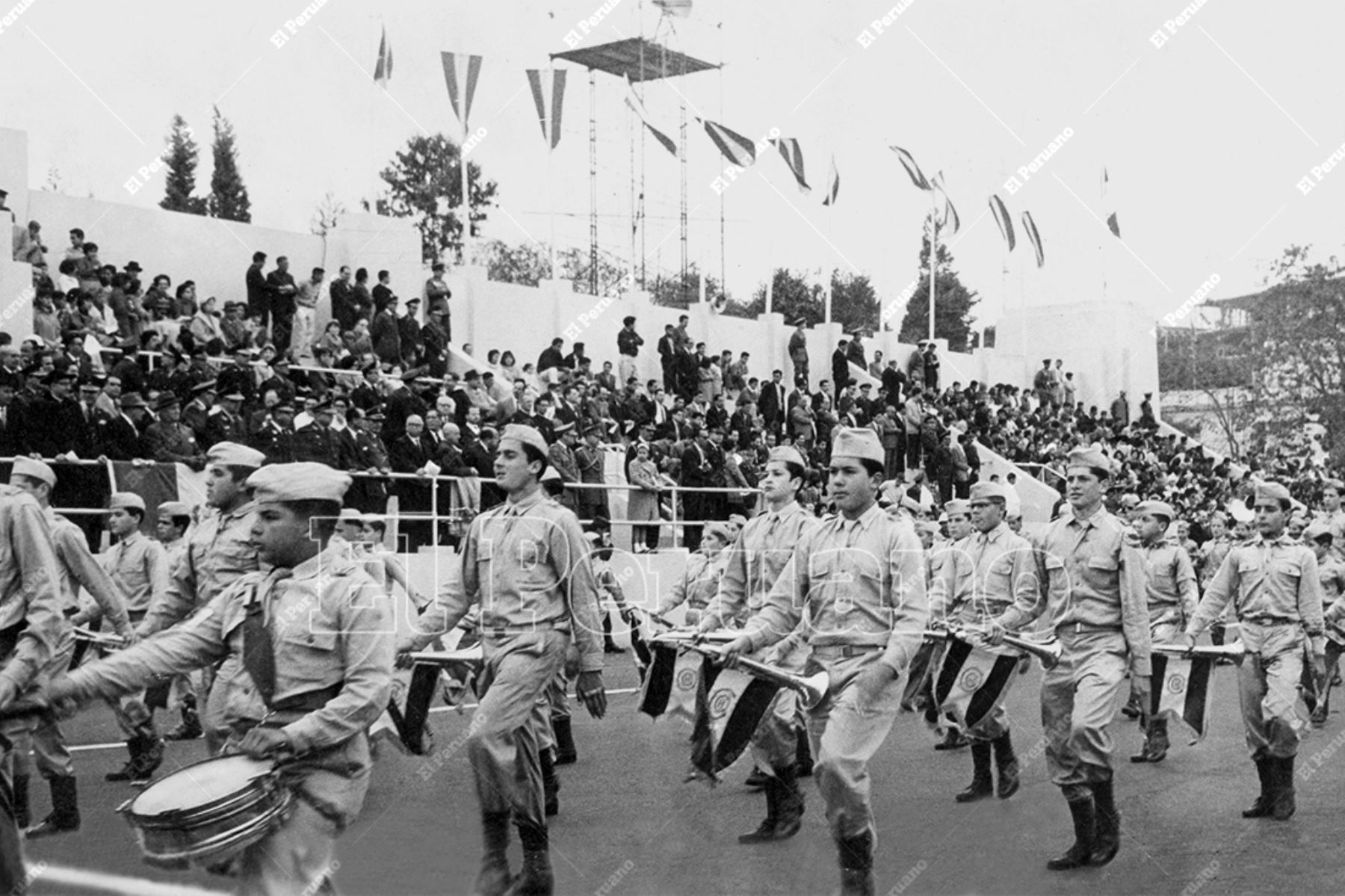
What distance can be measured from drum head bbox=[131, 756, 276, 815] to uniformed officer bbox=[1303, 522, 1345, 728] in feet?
28.0

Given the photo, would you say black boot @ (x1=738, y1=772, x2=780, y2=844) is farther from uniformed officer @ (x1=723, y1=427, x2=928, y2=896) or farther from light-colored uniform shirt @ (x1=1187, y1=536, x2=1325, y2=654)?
light-colored uniform shirt @ (x1=1187, y1=536, x2=1325, y2=654)

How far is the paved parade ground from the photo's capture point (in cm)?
805

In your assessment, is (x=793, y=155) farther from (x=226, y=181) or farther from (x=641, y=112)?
(x=226, y=181)

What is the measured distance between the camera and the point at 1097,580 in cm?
924

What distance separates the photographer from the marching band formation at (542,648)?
16.9ft

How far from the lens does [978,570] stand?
11.9 meters

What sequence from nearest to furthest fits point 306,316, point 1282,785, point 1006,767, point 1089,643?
point 1089,643 < point 1282,785 < point 1006,767 < point 306,316

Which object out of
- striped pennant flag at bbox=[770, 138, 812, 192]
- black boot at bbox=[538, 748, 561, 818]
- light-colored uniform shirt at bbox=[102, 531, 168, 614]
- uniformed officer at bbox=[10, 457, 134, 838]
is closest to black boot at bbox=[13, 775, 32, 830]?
uniformed officer at bbox=[10, 457, 134, 838]

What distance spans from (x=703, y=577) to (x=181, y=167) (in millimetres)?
55971

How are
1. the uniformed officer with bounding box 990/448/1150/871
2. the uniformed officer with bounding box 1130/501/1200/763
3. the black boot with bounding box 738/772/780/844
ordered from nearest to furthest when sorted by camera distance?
the uniformed officer with bounding box 990/448/1150/871 → the black boot with bounding box 738/772/780/844 → the uniformed officer with bounding box 1130/501/1200/763

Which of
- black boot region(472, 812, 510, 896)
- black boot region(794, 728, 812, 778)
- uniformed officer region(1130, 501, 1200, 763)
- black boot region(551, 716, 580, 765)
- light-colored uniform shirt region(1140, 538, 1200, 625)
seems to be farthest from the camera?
light-colored uniform shirt region(1140, 538, 1200, 625)

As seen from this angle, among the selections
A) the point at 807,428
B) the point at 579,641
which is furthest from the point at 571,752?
the point at 807,428

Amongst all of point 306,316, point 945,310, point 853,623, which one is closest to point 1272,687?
point 853,623

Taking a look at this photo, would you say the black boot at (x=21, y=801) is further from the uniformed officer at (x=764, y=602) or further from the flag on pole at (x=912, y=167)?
the flag on pole at (x=912, y=167)
